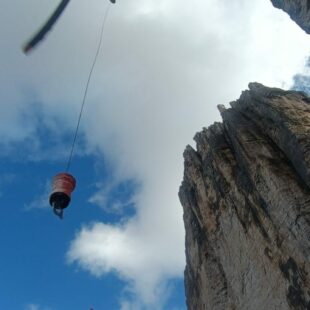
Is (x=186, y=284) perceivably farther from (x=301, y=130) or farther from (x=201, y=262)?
(x=301, y=130)

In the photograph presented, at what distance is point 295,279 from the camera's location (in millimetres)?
17078

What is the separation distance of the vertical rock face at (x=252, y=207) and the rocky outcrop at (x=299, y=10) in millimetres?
4227

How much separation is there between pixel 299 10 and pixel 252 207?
962 centimetres

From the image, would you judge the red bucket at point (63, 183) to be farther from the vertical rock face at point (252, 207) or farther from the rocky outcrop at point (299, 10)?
the rocky outcrop at point (299, 10)

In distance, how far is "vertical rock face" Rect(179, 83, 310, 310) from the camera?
17609mm

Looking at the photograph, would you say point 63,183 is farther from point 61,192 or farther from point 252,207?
point 252,207

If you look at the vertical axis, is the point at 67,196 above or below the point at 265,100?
below

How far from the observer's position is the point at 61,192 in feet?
52.9

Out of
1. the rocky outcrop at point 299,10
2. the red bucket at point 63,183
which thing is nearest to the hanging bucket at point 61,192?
the red bucket at point 63,183

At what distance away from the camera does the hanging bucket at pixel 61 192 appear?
16.1m

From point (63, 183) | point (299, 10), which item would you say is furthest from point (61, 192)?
point (299, 10)

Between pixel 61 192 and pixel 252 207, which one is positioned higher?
pixel 252 207

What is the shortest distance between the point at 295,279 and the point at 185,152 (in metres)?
15.7

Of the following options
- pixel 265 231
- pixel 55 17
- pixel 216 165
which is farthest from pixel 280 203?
pixel 55 17
